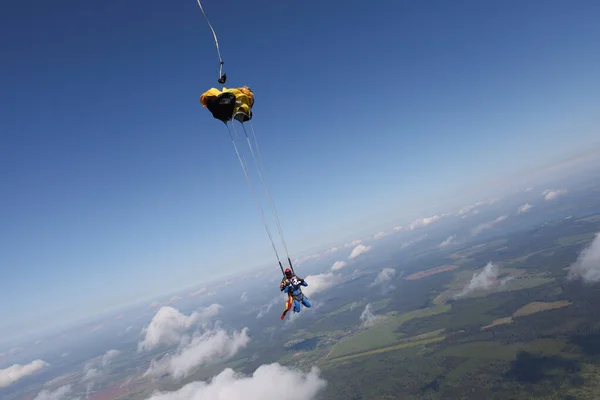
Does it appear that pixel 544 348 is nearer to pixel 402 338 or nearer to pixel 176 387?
pixel 402 338

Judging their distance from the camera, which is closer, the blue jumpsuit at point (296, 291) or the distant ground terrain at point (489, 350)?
the blue jumpsuit at point (296, 291)

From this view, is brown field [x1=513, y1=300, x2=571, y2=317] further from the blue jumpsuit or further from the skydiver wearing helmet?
the skydiver wearing helmet

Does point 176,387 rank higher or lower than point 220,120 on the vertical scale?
lower

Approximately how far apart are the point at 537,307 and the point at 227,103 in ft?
659

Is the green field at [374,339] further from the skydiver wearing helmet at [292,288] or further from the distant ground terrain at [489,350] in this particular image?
the skydiver wearing helmet at [292,288]

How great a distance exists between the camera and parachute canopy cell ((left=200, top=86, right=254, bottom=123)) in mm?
12281

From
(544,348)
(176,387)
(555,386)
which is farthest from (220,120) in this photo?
(176,387)

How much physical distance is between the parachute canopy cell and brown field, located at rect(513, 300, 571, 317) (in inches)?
7578

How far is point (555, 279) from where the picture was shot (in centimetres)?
17788

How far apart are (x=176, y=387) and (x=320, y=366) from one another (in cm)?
10185

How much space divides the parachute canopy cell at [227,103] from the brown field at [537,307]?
192486mm

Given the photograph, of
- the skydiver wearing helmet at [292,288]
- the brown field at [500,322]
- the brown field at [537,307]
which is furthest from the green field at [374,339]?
the skydiver wearing helmet at [292,288]

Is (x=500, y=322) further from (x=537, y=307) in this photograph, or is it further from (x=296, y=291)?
(x=296, y=291)

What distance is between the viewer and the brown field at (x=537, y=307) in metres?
147
